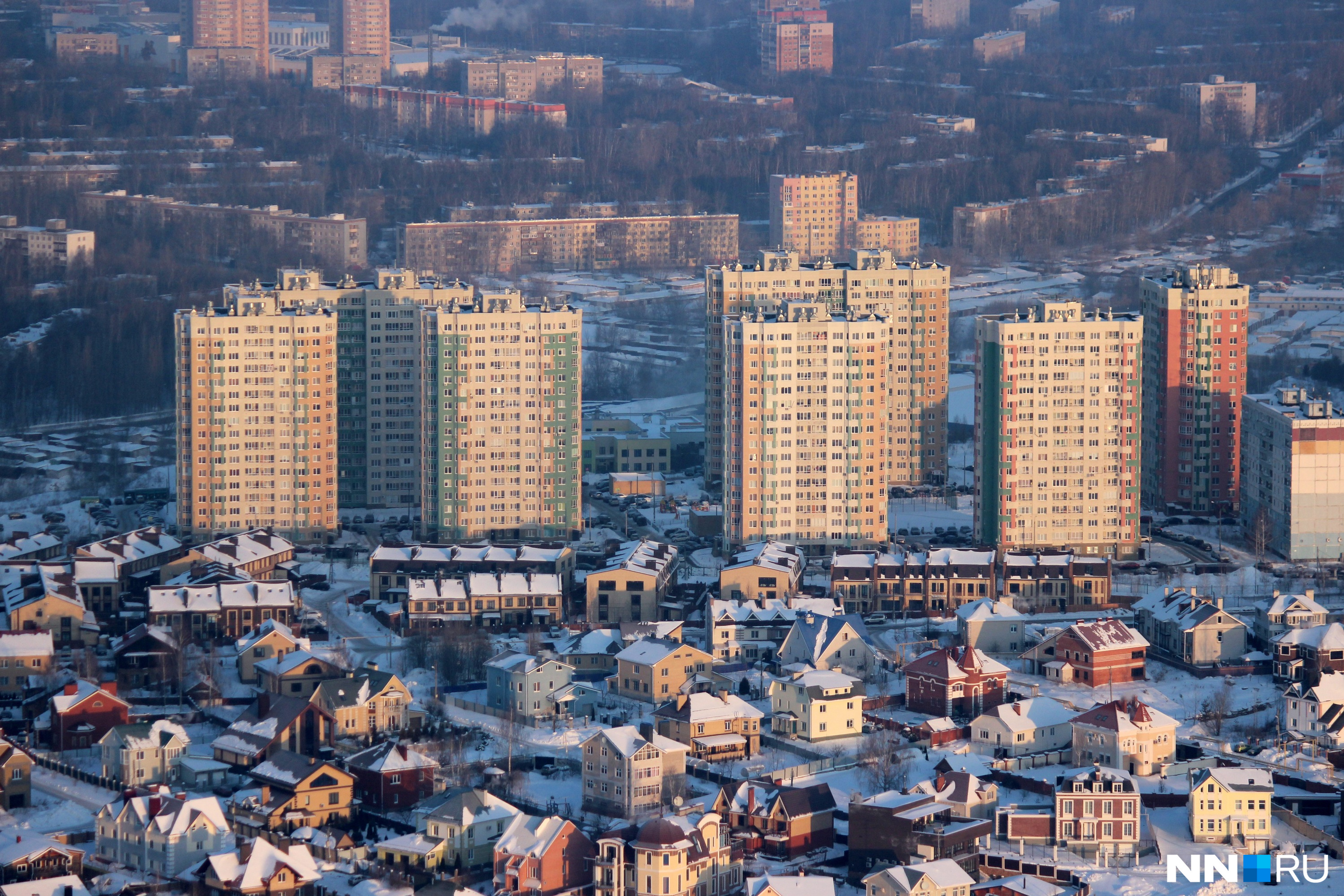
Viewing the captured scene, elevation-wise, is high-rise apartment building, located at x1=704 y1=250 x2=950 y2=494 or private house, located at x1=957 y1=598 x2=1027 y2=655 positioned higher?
high-rise apartment building, located at x1=704 y1=250 x2=950 y2=494

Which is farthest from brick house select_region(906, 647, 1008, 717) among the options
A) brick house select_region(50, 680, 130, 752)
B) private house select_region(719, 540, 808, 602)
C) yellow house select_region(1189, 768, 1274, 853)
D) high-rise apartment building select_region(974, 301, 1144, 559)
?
brick house select_region(50, 680, 130, 752)

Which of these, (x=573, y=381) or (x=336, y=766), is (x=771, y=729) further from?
(x=573, y=381)

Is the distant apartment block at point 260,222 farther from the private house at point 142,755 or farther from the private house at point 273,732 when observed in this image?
the private house at point 142,755

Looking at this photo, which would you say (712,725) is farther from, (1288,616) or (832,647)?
(1288,616)

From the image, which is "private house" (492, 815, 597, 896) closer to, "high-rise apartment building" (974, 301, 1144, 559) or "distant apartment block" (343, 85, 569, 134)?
"high-rise apartment building" (974, 301, 1144, 559)

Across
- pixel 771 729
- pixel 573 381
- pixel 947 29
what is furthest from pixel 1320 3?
pixel 771 729

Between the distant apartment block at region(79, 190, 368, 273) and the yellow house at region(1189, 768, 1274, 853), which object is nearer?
the yellow house at region(1189, 768, 1274, 853)
